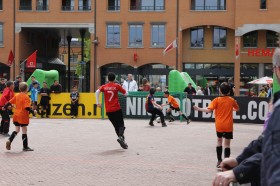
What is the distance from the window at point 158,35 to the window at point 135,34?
1.25 m

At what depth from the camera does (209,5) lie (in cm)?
4972

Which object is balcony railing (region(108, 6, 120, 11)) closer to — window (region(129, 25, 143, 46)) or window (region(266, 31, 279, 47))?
window (region(129, 25, 143, 46))

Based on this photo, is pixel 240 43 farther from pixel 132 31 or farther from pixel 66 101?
pixel 66 101

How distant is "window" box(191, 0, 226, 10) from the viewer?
163 feet

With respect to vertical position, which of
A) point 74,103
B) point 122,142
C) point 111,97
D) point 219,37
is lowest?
point 122,142

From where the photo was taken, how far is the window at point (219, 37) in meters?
50.7

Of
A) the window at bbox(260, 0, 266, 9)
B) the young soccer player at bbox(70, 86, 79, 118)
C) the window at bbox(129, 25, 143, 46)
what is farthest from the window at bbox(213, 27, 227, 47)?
the young soccer player at bbox(70, 86, 79, 118)

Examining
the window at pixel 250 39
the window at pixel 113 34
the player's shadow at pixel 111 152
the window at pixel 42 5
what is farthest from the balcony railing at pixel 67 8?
the player's shadow at pixel 111 152

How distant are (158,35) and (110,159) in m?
39.5

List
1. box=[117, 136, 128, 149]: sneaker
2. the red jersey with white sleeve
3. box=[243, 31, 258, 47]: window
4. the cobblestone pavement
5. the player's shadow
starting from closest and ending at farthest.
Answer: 1. the cobblestone pavement
2. the player's shadow
3. box=[117, 136, 128, 149]: sneaker
4. the red jersey with white sleeve
5. box=[243, 31, 258, 47]: window

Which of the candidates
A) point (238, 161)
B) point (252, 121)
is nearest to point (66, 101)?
point (252, 121)

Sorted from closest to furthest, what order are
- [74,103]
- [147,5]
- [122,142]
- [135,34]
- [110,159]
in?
[110,159]
[122,142]
[74,103]
[147,5]
[135,34]

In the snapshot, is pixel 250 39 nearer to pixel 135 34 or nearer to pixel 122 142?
pixel 135 34

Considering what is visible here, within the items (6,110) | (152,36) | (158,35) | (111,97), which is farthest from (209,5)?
(111,97)
